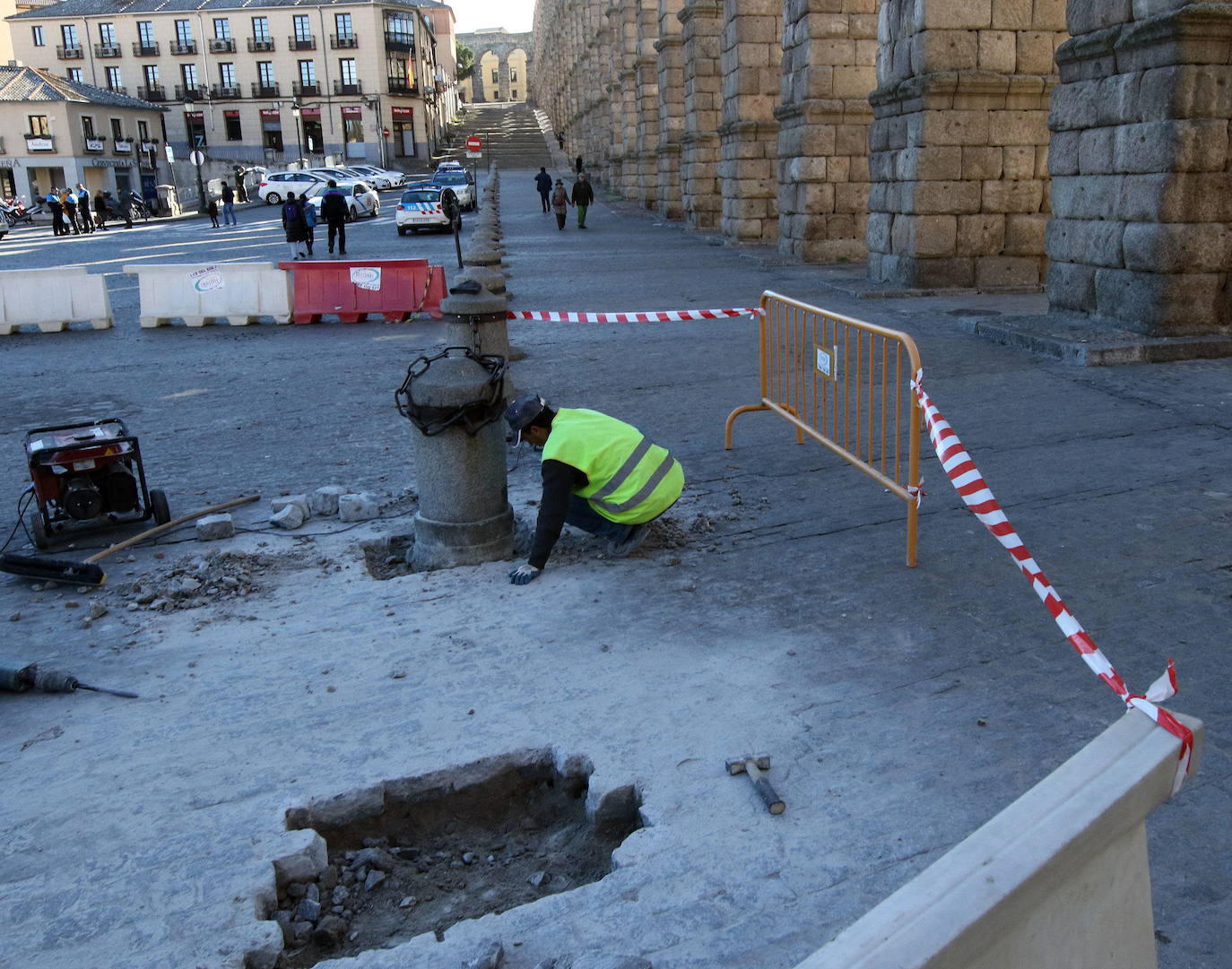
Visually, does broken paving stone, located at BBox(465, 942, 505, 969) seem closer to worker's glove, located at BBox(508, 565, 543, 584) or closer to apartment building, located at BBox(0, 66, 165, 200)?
worker's glove, located at BBox(508, 565, 543, 584)

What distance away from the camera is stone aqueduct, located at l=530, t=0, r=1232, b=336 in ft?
30.1

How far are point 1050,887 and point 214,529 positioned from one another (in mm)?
5394

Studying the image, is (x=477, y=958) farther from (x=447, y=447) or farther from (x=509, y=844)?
(x=447, y=447)

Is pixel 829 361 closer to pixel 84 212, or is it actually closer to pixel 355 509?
pixel 355 509

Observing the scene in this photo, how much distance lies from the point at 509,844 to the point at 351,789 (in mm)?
551

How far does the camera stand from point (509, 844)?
354 cm

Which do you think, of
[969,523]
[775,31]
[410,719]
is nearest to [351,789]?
[410,719]

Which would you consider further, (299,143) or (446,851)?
(299,143)

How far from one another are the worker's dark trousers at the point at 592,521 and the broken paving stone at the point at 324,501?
1677mm

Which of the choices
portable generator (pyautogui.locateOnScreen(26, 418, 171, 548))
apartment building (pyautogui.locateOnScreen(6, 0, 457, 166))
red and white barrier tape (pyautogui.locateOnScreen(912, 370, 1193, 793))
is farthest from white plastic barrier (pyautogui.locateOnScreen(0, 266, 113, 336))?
apartment building (pyautogui.locateOnScreen(6, 0, 457, 166))

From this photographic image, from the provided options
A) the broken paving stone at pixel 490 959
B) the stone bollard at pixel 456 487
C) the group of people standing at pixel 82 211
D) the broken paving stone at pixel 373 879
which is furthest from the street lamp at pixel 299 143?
the broken paving stone at pixel 490 959

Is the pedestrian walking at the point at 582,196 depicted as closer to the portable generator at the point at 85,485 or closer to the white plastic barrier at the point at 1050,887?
the portable generator at the point at 85,485

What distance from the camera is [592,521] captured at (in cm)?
562

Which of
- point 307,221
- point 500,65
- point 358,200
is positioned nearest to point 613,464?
point 307,221
